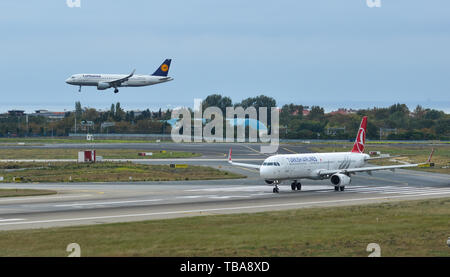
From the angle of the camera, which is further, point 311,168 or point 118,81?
point 118,81

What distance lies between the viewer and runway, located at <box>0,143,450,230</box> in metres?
41.8

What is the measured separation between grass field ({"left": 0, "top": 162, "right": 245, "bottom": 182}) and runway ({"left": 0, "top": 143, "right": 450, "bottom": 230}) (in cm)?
498

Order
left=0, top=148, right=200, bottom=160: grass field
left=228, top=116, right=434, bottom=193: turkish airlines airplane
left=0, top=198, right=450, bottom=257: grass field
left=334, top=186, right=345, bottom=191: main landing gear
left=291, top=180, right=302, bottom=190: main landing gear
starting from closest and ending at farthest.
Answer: left=0, top=198, right=450, bottom=257: grass field, left=228, top=116, right=434, bottom=193: turkish airlines airplane, left=334, top=186, right=345, bottom=191: main landing gear, left=291, top=180, right=302, bottom=190: main landing gear, left=0, top=148, right=200, bottom=160: grass field

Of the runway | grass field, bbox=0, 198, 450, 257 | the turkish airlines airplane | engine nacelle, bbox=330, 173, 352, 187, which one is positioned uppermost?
the turkish airlines airplane

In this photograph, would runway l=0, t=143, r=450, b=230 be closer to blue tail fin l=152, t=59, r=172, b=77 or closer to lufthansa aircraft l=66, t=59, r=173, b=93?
lufthansa aircraft l=66, t=59, r=173, b=93

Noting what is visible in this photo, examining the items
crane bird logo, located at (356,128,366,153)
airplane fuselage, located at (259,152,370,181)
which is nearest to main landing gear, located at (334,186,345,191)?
airplane fuselage, located at (259,152,370,181)

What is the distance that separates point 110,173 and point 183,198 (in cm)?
2760

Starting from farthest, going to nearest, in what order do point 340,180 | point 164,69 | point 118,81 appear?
point 164,69, point 118,81, point 340,180

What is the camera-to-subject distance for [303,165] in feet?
197

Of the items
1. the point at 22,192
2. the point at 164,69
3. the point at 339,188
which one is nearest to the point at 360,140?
the point at 339,188

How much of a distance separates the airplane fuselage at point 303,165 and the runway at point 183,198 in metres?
1.67

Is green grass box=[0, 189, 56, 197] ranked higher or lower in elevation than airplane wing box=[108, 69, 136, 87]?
lower

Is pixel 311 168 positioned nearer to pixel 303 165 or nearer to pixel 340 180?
pixel 303 165
